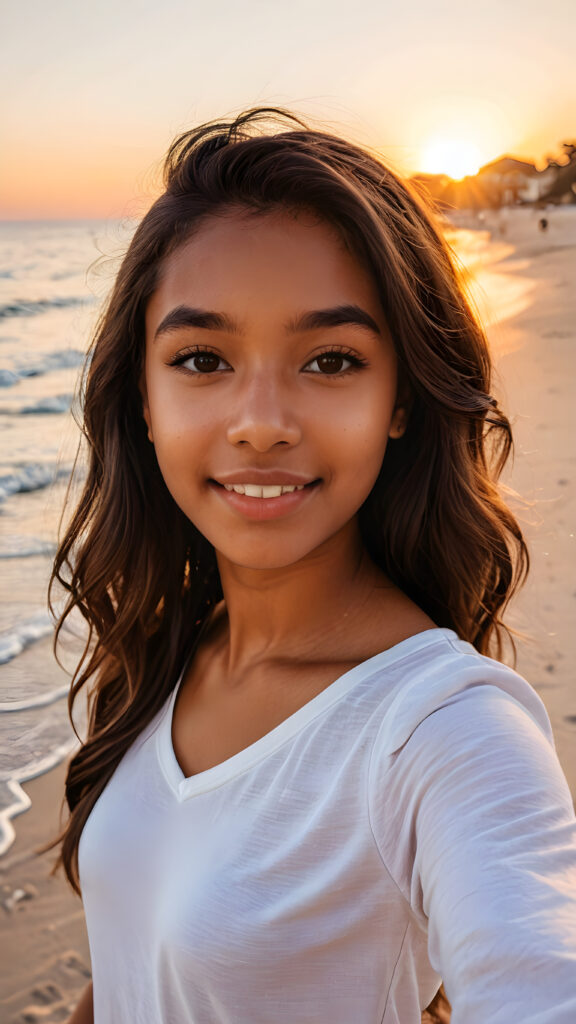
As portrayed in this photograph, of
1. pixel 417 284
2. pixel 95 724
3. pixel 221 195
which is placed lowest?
pixel 95 724

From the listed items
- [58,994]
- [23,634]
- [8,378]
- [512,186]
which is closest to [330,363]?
[58,994]

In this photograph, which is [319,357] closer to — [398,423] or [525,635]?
[398,423]

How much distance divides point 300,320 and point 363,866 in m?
0.88

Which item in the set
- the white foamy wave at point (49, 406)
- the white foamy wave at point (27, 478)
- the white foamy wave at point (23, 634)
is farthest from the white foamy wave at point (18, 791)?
the white foamy wave at point (49, 406)

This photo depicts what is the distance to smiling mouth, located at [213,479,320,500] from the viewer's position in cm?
160

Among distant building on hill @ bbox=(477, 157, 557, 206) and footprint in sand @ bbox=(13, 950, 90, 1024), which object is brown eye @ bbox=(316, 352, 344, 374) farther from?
distant building on hill @ bbox=(477, 157, 557, 206)

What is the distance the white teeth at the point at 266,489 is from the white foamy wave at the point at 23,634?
4.18 m

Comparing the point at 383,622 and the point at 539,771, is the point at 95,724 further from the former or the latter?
the point at 539,771

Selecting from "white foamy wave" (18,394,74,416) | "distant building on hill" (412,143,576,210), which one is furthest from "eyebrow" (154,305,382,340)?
"distant building on hill" (412,143,576,210)

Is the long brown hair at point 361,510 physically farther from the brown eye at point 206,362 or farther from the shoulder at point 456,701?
the shoulder at point 456,701

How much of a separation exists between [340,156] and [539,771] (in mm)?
1207

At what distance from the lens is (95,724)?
2189 millimetres

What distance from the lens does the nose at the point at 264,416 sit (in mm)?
1531

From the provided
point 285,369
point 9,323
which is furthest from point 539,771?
point 9,323
